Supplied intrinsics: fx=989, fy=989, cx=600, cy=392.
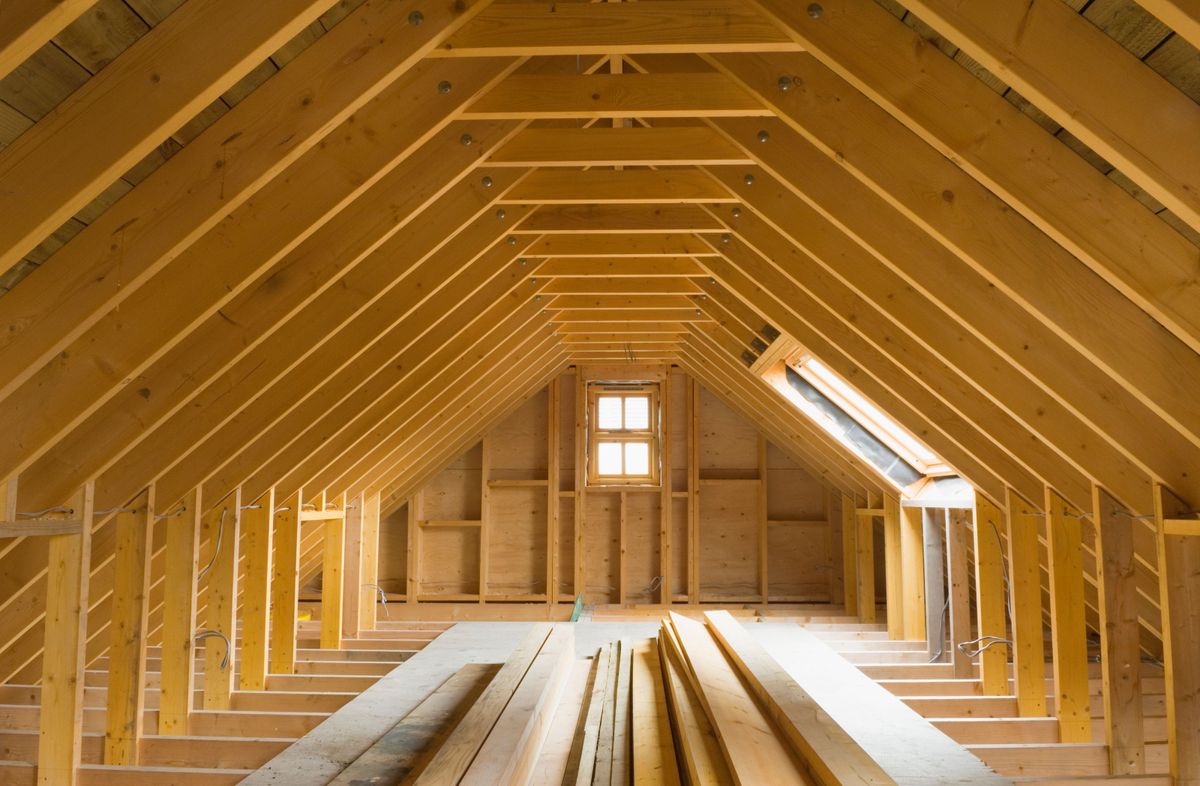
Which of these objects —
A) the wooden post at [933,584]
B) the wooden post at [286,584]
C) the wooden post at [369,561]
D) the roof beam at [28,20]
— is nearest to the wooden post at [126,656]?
the wooden post at [286,584]

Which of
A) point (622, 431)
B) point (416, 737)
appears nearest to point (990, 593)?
point (416, 737)

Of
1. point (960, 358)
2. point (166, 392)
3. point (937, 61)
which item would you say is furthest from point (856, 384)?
point (166, 392)

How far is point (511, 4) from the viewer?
3.05m

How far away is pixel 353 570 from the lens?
8336mm

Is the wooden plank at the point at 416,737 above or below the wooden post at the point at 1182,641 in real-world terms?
below

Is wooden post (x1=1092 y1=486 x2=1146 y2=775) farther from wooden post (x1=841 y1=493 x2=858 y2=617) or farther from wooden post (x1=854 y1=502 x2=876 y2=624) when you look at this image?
wooden post (x1=841 y1=493 x2=858 y2=617)

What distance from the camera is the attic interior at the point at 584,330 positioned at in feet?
7.80

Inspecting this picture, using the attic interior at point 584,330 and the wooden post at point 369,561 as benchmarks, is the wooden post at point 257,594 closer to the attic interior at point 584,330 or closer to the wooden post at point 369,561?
the attic interior at point 584,330

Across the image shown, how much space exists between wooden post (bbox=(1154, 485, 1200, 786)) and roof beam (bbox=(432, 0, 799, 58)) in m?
2.45

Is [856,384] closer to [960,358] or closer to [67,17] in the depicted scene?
[960,358]

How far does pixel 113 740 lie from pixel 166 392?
2133 mm

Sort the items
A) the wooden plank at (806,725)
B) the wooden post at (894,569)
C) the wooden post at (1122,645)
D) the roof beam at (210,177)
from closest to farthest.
Answer: the roof beam at (210,177)
the wooden plank at (806,725)
the wooden post at (1122,645)
the wooden post at (894,569)

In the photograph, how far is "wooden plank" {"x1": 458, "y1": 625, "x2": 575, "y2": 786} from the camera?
3312mm

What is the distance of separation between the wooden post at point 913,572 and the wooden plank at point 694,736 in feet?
9.90
